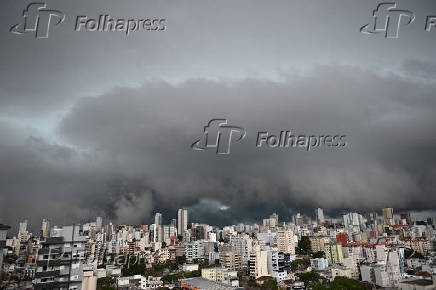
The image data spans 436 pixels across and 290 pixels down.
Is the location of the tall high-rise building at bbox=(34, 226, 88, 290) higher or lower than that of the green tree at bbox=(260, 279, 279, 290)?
higher

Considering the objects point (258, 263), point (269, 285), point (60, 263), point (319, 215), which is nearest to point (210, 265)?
point (258, 263)

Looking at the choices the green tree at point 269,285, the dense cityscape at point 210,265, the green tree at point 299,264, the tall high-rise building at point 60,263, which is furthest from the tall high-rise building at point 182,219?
the tall high-rise building at point 60,263

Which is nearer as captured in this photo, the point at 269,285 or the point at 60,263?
the point at 60,263

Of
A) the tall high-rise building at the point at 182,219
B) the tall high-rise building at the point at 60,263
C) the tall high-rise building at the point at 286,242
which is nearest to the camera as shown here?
the tall high-rise building at the point at 60,263

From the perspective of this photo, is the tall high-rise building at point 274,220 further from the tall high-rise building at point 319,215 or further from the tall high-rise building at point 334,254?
the tall high-rise building at point 334,254

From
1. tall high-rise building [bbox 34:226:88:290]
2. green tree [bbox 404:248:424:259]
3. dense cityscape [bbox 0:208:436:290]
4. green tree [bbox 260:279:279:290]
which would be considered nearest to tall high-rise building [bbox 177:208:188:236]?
dense cityscape [bbox 0:208:436:290]

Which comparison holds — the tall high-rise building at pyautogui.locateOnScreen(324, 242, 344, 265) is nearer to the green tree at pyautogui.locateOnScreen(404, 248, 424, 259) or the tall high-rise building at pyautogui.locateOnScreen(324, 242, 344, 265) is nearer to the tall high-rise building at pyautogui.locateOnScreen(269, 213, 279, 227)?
the green tree at pyautogui.locateOnScreen(404, 248, 424, 259)

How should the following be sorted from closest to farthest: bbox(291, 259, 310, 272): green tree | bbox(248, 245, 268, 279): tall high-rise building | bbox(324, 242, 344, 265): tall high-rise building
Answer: bbox(248, 245, 268, 279): tall high-rise building, bbox(291, 259, 310, 272): green tree, bbox(324, 242, 344, 265): tall high-rise building

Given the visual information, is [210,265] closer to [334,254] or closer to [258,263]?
[258,263]

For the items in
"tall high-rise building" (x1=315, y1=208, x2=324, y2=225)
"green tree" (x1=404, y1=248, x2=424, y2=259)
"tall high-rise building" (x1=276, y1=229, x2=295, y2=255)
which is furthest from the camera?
"tall high-rise building" (x1=315, y1=208, x2=324, y2=225)

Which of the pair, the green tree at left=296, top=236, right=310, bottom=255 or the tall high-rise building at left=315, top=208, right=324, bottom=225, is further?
the tall high-rise building at left=315, top=208, right=324, bottom=225

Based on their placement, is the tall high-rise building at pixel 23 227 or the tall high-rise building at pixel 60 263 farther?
the tall high-rise building at pixel 23 227

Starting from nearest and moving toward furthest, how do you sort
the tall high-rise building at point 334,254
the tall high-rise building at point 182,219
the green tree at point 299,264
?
1. the green tree at point 299,264
2. the tall high-rise building at point 334,254
3. the tall high-rise building at point 182,219
